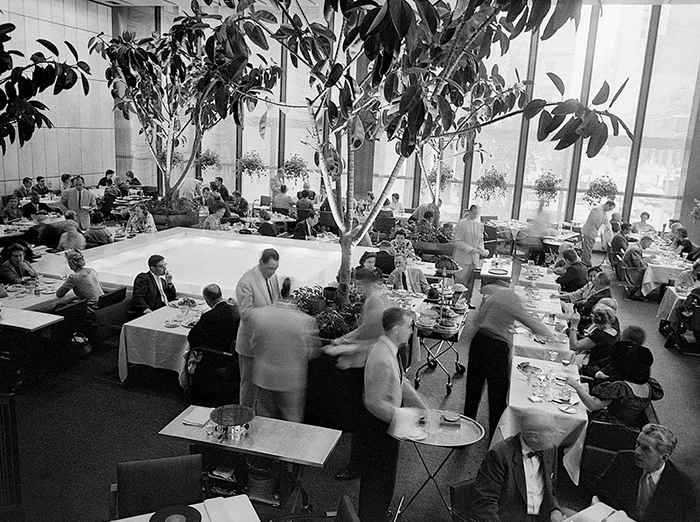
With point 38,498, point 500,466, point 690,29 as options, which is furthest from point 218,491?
point 690,29

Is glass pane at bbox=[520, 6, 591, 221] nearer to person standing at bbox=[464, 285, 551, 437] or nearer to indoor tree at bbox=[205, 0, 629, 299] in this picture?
indoor tree at bbox=[205, 0, 629, 299]

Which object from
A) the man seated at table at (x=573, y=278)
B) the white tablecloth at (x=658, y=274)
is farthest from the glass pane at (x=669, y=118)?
the man seated at table at (x=573, y=278)

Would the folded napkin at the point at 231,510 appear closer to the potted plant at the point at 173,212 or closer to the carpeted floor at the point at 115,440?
the carpeted floor at the point at 115,440

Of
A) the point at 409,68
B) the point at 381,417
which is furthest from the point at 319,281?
the point at 409,68

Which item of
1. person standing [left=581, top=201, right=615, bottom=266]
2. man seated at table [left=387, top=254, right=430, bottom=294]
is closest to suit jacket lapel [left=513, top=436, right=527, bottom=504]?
man seated at table [left=387, top=254, right=430, bottom=294]

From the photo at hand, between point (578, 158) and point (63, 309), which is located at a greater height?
point (578, 158)

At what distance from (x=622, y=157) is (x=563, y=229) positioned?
253 centimetres

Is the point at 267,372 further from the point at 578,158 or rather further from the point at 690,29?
the point at 690,29

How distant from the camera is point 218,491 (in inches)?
161

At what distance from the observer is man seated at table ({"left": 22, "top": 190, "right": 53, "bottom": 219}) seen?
474 inches

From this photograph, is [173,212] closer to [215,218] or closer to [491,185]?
[215,218]

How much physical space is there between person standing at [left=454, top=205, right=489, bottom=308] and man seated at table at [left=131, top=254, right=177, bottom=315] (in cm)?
426

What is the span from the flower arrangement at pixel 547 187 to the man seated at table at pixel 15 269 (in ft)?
36.1

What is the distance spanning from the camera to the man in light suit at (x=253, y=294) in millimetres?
4949
